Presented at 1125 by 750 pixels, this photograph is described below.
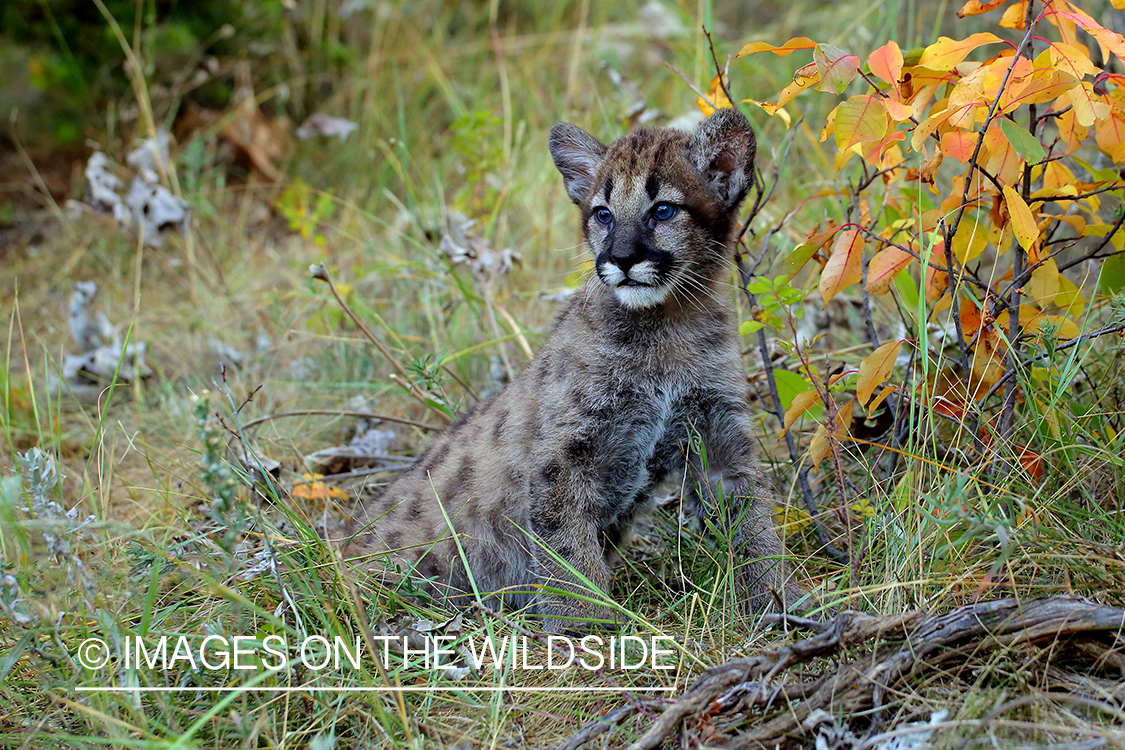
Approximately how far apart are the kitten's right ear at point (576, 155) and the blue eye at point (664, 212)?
0.47 meters

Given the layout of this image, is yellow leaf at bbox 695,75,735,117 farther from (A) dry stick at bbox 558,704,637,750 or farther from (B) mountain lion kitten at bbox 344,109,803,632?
(A) dry stick at bbox 558,704,637,750

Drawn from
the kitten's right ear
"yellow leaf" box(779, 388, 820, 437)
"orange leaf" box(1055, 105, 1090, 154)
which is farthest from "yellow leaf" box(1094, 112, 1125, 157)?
the kitten's right ear

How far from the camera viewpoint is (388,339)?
592 cm

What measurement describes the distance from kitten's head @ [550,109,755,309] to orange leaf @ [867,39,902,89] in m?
0.70

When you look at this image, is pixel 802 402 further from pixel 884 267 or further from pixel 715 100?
pixel 715 100

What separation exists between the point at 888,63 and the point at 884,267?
73 centimetres

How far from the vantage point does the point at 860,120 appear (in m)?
3.06

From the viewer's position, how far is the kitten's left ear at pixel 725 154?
3.66 metres

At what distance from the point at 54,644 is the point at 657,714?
1.96 m

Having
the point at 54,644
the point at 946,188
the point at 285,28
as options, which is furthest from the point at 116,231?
the point at 946,188

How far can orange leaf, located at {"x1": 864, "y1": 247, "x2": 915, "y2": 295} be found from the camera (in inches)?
128

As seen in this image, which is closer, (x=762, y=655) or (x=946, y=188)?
(x=762, y=655)

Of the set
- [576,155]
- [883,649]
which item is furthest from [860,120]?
[883,649]

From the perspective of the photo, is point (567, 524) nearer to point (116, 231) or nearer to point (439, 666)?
point (439, 666)
